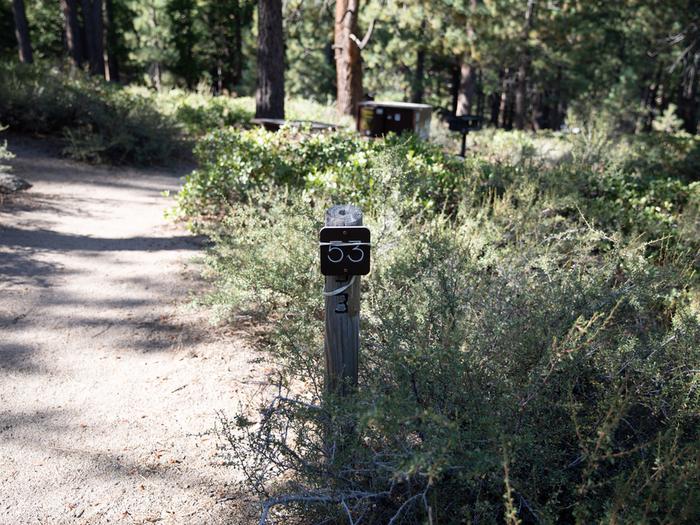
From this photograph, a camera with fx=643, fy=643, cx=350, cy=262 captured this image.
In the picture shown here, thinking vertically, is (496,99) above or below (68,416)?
above

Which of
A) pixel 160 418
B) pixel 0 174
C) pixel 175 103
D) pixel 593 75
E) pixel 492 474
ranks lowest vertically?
pixel 160 418

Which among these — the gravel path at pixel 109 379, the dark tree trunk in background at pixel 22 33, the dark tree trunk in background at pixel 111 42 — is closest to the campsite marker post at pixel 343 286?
the gravel path at pixel 109 379

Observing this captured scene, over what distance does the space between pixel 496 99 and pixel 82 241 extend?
36.7 meters

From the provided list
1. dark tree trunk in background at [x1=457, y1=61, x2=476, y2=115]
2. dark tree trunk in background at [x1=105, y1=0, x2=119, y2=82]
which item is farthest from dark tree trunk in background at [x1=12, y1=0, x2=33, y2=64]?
dark tree trunk in background at [x1=457, y1=61, x2=476, y2=115]

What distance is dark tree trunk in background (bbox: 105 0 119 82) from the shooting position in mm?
32594

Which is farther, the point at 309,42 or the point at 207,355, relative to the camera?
the point at 309,42

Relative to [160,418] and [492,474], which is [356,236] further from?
[160,418]

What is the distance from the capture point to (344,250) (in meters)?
2.95

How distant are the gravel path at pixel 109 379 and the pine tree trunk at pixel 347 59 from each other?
32.3 ft

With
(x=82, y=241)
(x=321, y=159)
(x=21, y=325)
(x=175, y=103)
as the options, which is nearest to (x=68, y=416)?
(x=21, y=325)

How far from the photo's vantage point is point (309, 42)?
31.5 metres

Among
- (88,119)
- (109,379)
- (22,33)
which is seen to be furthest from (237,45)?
(109,379)

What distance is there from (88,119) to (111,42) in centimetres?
2450

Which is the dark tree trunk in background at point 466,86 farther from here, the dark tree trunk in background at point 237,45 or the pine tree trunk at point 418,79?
the dark tree trunk in background at point 237,45
